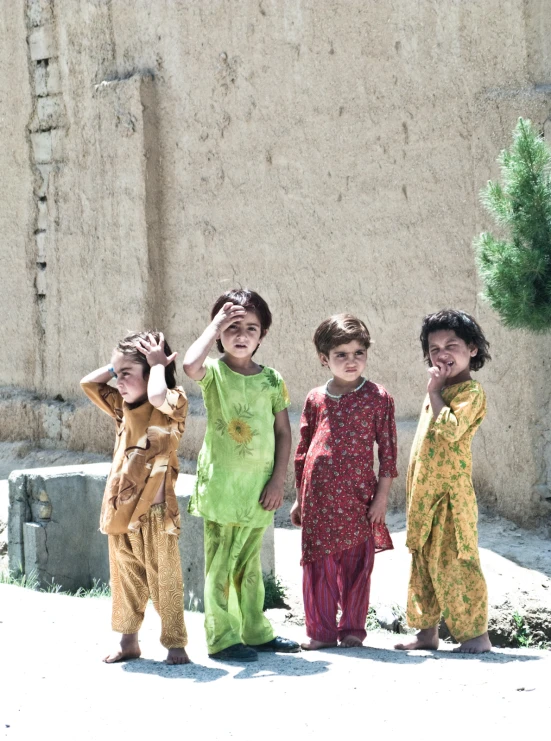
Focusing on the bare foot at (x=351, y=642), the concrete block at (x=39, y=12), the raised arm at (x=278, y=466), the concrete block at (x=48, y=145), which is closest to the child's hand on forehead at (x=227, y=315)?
the raised arm at (x=278, y=466)

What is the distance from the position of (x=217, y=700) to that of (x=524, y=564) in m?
2.48

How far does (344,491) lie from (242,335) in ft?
2.20

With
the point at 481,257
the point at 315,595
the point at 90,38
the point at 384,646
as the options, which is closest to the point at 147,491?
the point at 315,595

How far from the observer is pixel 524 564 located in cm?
526

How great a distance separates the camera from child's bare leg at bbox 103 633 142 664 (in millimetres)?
3736

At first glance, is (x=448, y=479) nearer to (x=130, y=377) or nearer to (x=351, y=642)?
(x=351, y=642)

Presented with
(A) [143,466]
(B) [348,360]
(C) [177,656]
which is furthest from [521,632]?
(A) [143,466]

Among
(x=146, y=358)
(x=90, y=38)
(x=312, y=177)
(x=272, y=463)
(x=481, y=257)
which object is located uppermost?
(x=90, y=38)

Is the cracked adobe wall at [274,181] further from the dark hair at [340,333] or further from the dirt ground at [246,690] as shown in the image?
the dirt ground at [246,690]

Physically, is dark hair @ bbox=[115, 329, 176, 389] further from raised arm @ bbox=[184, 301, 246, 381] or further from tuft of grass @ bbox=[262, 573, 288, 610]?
tuft of grass @ bbox=[262, 573, 288, 610]

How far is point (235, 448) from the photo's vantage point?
12.5 ft

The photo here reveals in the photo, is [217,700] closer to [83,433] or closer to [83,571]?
[83,571]

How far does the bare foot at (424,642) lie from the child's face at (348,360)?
0.96 meters

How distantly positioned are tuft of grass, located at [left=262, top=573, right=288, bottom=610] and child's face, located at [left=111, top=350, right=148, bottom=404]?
1.71 metres
